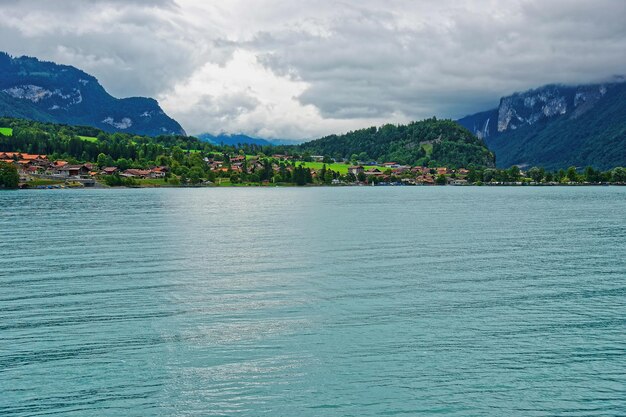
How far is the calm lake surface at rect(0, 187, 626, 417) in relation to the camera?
22.0 m

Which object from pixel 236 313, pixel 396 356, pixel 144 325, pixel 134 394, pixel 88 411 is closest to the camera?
pixel 88 411

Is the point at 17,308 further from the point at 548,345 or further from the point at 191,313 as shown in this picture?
the point at 548,345

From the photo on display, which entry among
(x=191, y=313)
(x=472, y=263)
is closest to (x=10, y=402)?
(x=191, y=313)

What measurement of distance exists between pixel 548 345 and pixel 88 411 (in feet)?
69.5

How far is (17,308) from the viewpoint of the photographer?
35.1m

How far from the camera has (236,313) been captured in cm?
3397

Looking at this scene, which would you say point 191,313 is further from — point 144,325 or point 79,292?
point 79,292

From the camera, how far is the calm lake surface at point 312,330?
2203cm

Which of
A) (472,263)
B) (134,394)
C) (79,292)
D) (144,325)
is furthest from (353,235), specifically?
(134,394)

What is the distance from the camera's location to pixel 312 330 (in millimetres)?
30391

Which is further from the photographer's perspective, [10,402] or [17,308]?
[17,308]

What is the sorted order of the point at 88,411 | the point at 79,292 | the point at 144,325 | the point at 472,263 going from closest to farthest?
the point at 88,411 → the point at 144,325 → the point at 79,292 → the point at 472,263

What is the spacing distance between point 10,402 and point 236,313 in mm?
14299

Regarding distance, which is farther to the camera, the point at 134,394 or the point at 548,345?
the point at 548,345
